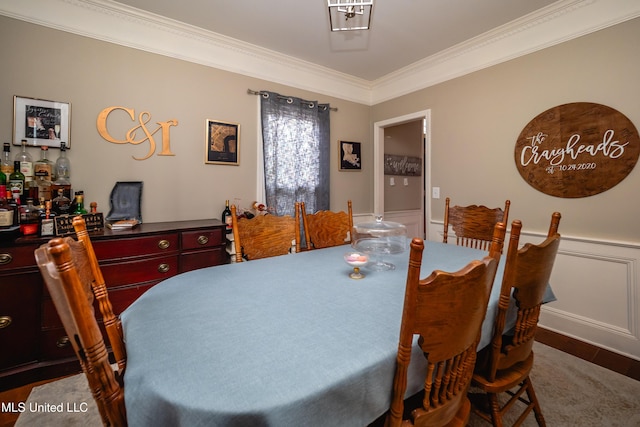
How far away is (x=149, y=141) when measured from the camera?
2.54 metres

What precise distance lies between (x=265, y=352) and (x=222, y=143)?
8.58ft

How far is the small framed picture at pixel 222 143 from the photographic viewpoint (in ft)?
9.30

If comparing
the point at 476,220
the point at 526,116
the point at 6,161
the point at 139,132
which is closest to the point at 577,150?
the point at 526,116

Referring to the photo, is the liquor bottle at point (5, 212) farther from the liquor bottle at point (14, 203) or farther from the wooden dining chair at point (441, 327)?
the wooden dining chair at point (441, 327)

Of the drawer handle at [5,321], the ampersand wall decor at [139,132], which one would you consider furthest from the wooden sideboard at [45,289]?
the ampersand wall decor at [139,132]

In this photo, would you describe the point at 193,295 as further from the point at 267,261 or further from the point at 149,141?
the point at 149,141

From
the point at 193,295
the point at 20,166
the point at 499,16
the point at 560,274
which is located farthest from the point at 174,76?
the point at 560,274

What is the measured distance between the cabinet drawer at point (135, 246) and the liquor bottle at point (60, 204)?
1.42 ft

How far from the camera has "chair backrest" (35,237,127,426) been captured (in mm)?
548

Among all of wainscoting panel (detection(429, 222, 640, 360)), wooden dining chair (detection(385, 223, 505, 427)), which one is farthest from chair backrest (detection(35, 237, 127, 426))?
wainscoting panel (detection(429, 222, 640, 360))

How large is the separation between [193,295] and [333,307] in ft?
1.86

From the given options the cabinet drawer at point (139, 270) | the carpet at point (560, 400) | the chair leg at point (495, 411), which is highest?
the cabinet drawer at point (139, 270)

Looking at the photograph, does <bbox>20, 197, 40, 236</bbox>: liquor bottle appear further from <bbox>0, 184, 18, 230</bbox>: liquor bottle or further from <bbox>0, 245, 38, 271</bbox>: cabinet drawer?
<bbox>0, 245, 38, 271</bbox>: cabinet drawer

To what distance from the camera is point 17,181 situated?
6.35 feet
